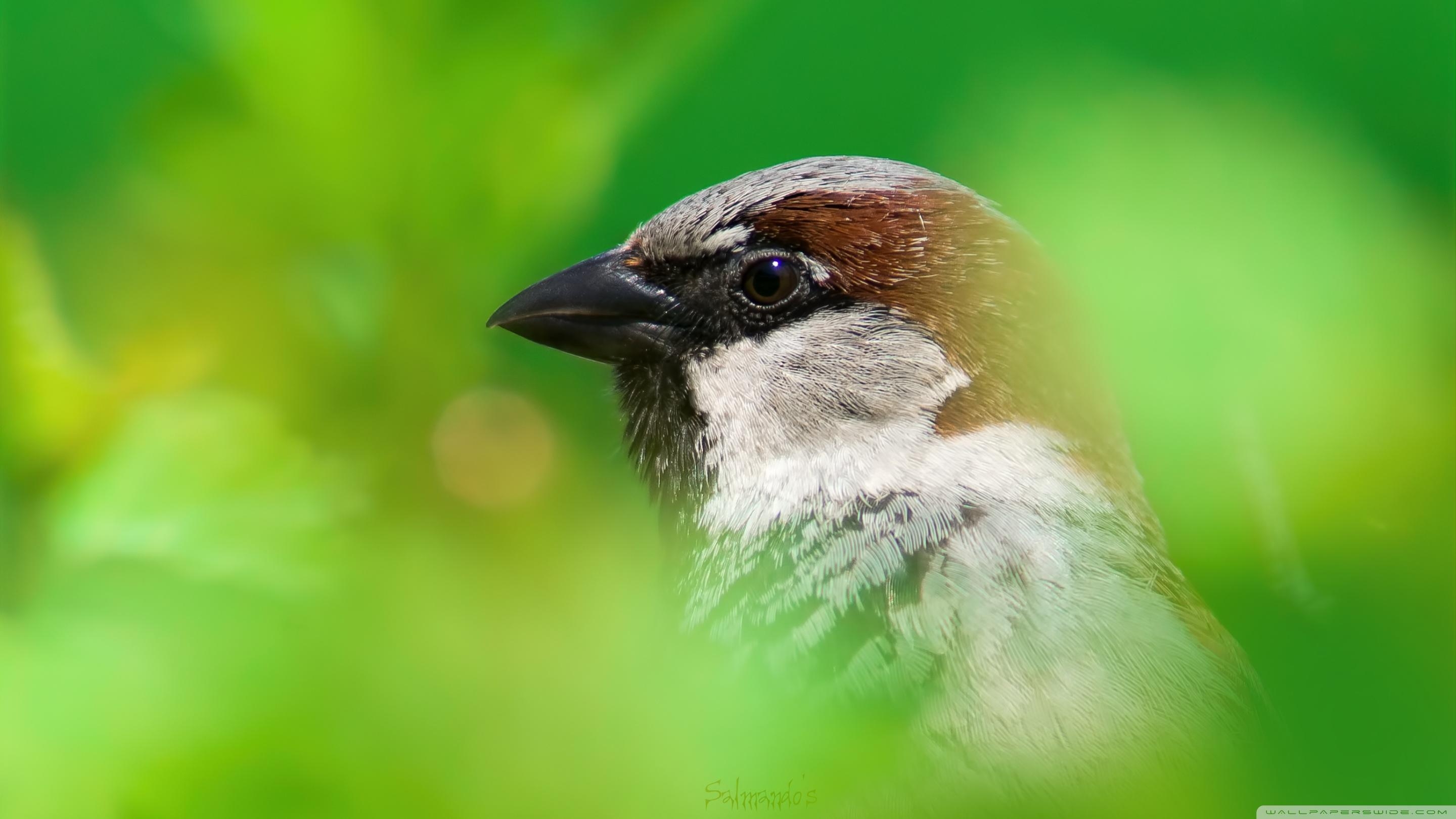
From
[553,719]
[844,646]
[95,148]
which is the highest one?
[95,148]

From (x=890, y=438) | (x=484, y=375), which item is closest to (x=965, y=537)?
(x=890, y=438)

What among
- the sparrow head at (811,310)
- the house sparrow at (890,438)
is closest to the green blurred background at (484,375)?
the house sparrow at (890,438)

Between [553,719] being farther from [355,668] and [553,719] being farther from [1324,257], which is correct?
[1324,257]

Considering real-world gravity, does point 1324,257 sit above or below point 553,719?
above

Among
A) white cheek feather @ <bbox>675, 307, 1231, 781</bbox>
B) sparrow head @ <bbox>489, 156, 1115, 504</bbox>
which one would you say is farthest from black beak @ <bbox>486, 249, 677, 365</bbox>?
white cheek feather @ <bbox>675, 307, 1231, 781</bbox>

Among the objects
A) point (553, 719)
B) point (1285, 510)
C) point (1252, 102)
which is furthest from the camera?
point (1252, 102)

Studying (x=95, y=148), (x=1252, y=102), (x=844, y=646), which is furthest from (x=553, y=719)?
(x=95, y=148)
